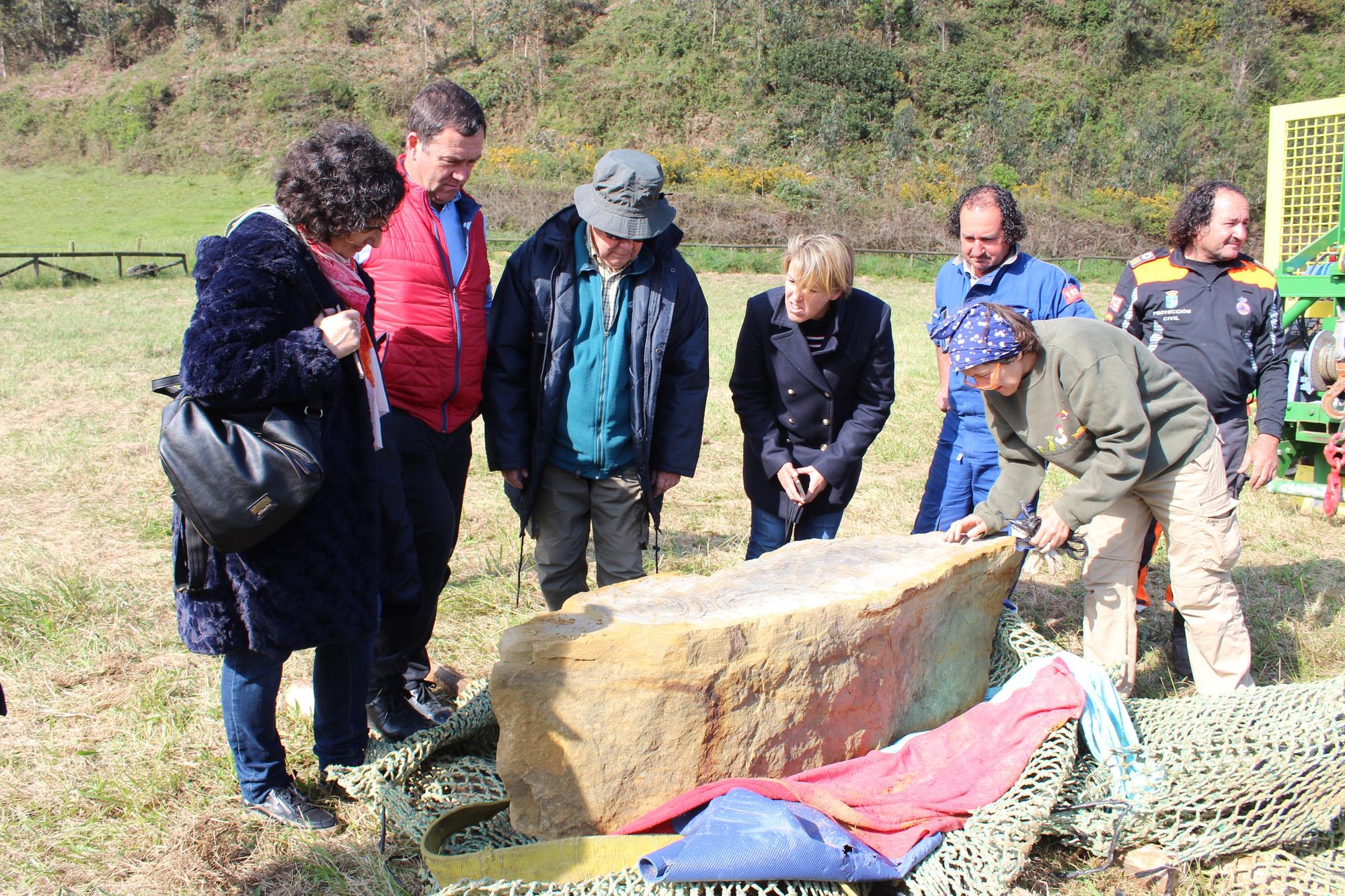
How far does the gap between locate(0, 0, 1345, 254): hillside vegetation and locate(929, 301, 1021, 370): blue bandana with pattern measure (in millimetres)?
31970

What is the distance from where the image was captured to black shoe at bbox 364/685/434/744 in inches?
136

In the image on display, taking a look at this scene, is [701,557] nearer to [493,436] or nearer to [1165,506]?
[493,436]

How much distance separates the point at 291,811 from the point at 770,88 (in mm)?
45077

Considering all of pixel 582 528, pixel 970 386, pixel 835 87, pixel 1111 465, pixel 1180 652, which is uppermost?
pixel 835 87

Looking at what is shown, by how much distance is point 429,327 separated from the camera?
3217 mm

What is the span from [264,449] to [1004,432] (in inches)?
98.1

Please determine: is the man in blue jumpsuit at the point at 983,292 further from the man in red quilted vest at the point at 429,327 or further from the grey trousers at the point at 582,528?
the man in red quilted vest at the point at 429,327

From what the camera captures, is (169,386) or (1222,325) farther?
(1222,325)

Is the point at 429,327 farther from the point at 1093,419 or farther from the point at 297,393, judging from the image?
A: the point at 1093,419

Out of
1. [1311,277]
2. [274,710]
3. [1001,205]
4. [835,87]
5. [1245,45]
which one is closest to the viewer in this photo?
[274,710]

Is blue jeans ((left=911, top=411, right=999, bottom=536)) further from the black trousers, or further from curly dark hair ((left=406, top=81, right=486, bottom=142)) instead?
curly dark hair ((left=406, top=81, right=486, bottom=142))

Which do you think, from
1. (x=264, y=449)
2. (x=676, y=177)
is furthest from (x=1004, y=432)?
(x=676, y=177)

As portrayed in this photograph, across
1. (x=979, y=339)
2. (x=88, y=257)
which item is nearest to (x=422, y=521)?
(x=979, y=339)

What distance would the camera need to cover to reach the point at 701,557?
536 centimetres
